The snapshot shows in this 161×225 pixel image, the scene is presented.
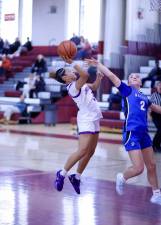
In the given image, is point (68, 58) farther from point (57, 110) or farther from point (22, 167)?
point (57, 110)

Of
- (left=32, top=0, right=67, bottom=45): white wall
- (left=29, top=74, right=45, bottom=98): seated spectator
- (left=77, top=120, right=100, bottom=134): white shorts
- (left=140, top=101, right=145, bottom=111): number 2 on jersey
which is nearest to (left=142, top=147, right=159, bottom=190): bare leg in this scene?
(left=140, top=101, right=145, bottom=111): number 2 on jersey

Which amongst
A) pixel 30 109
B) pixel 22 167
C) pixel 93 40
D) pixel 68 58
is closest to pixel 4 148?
pixel 22 167

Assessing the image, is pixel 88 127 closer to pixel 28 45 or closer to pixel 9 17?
pixel 28 45

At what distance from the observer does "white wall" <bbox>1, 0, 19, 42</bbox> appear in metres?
35.0

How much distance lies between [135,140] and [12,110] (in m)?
17.3

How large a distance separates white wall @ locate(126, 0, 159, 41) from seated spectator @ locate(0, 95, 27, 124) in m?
5.40

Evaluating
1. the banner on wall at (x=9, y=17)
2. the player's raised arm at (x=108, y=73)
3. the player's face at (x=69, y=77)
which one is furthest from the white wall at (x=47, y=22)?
the player's raised arm at (x=108, y=73)

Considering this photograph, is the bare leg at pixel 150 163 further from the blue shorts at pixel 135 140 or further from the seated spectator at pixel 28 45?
the seated spectator at pixel 28 45

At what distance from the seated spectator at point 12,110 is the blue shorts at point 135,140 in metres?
16.9

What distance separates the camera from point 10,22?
35.2m

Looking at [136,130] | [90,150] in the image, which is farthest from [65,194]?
[136,130]

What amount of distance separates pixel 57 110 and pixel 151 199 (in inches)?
712

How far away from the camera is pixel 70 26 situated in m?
33.2

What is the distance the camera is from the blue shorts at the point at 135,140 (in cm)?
797
